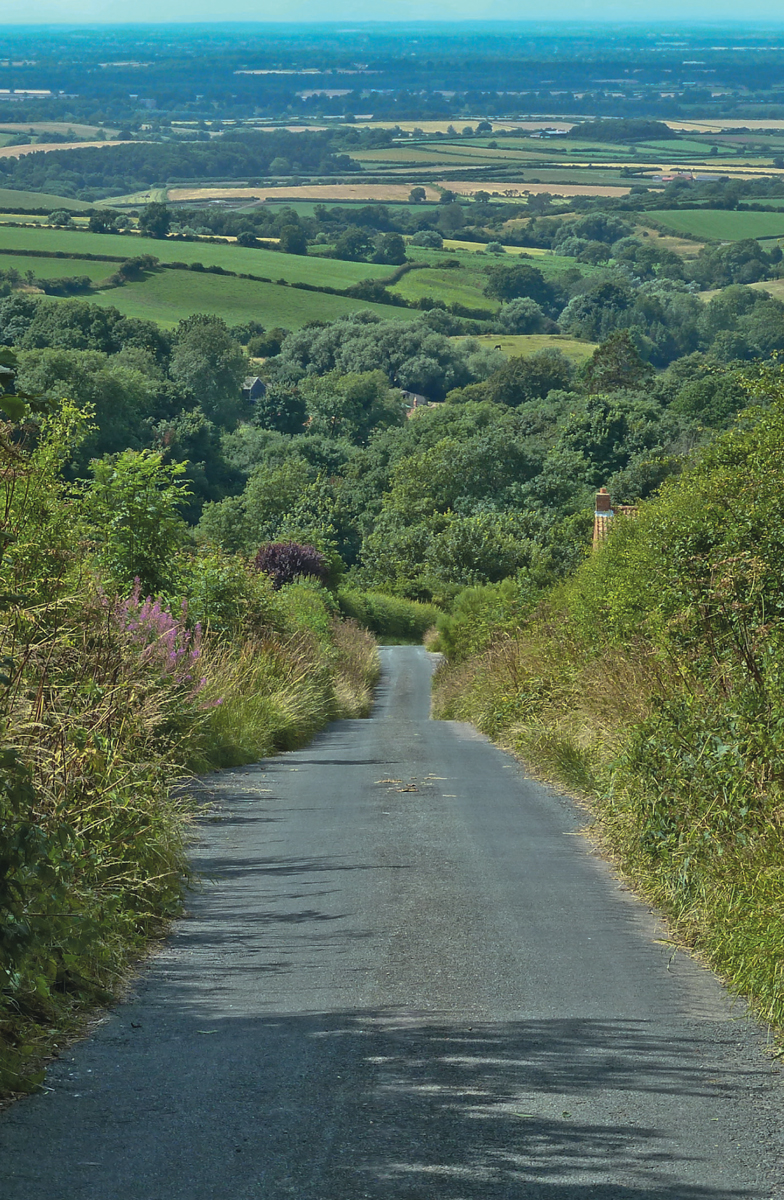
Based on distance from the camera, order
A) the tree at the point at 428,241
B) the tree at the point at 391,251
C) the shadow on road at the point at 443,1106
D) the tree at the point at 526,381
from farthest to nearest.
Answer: the tree at the point at 428,241, the tree at the point at 391,251, the tree at the point at 526,381, the shadow on road at the point at 443,1106

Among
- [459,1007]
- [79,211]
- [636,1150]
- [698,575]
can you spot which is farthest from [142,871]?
[79,211]

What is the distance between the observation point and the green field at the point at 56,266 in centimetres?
12007

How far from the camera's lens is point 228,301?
129 meters

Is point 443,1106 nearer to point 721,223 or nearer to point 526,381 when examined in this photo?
point 526,381

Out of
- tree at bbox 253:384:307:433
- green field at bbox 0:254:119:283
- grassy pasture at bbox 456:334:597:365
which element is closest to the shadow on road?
tree at bbox 253:384:307:433

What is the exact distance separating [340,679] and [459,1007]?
2290 centimetres

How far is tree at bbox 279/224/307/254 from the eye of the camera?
160 metres

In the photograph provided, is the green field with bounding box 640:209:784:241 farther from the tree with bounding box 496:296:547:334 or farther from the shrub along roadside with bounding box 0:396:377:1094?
the shrub along roadside with bounding box 0:396:377:1094

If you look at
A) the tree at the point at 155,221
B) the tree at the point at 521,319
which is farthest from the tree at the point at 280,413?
the tree at the point at 155,221

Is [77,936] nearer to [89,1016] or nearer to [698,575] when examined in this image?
[89,1016]

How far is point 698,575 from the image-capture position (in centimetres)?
1305

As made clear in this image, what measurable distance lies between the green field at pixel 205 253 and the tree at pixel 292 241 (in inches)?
144

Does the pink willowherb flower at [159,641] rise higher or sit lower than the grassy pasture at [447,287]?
lower

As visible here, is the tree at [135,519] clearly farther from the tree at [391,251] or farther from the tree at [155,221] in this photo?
the tree at [391,251]
